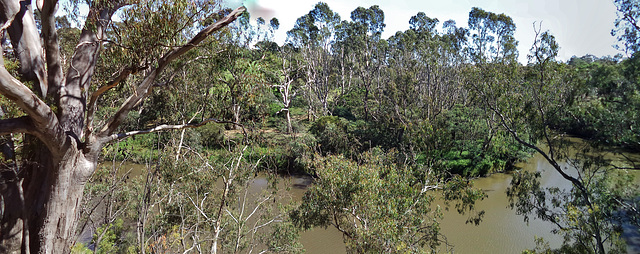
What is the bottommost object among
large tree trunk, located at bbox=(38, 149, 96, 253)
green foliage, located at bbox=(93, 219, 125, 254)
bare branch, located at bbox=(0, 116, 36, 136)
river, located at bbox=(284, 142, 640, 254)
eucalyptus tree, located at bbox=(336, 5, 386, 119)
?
river, located at bbox=(284, 142, 640, 254)

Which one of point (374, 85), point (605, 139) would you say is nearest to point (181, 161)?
point (605, 139)

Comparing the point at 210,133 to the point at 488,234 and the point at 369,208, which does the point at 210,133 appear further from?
the point at 488,234

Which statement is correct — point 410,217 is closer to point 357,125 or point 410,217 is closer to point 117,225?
point 117,225

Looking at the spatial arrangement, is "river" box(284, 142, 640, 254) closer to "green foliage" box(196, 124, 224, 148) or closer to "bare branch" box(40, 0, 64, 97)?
"bare branch" box(40, 0, 64, 97)

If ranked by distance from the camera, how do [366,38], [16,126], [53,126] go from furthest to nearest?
[366,38]
[53,126]
[16,126]

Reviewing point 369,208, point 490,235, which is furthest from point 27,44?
point 490,235

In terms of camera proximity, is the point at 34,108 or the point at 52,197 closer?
the point at 34,108

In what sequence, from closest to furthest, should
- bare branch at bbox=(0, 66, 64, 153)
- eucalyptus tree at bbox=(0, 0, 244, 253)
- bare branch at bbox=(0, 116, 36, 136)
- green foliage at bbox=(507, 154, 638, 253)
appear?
bare branch at bbox=(0, 66, 64, 153) < bare branch at bbox=(0, 116, 36, 136) < eucalyptus tree at bbox=(0, 0, 244, 253) < green foliage at bbox=(507, 154, 638, 253)

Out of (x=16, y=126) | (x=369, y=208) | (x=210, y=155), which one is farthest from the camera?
(x=210, y=155)

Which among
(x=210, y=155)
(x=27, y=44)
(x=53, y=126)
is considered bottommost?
(x=210, y=155)

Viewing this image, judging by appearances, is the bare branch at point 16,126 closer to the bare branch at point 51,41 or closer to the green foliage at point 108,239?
the bare branch at point 51,41

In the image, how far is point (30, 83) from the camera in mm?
3389

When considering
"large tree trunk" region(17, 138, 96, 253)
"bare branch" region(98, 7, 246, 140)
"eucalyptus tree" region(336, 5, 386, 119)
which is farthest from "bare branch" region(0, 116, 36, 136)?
"eucalyptus tree" region(336, 5, 386, 119)

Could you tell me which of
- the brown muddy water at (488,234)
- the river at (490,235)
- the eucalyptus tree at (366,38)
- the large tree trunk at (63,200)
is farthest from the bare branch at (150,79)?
the eucalyptus tree at (366,38)
